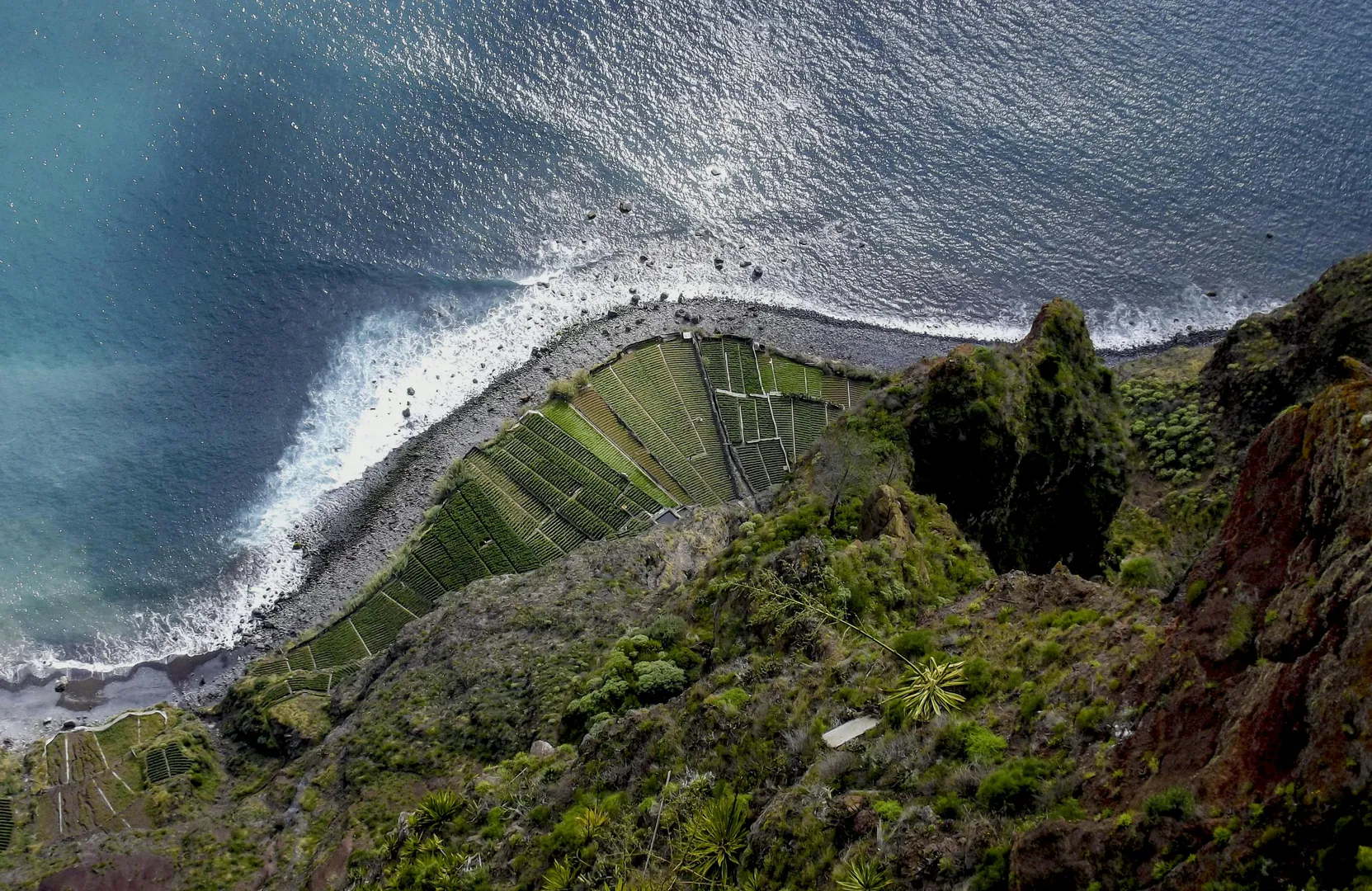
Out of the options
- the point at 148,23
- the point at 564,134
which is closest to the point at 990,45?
the point at 564,134

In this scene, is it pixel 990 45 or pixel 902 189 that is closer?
pixel 902 189

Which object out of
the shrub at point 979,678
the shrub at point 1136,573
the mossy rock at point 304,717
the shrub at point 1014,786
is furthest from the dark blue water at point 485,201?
the shrub at point 1014,786

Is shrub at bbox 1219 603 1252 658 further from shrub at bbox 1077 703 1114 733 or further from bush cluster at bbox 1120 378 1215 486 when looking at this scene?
bush cluster at bbox 1120 378 1215 486

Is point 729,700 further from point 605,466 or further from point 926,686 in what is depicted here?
point 605,466

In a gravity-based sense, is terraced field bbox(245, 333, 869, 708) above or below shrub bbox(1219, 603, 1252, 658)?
above

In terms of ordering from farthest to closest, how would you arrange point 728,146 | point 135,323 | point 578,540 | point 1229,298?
point 728,146 → point 1229,298 → point 135,323 → point 578,540

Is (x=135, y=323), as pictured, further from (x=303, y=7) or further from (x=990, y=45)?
(x=990, y=45)

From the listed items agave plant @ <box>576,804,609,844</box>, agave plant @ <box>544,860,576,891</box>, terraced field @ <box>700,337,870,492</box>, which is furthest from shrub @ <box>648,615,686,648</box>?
terraced field @ <box>700,337,870,492</box>

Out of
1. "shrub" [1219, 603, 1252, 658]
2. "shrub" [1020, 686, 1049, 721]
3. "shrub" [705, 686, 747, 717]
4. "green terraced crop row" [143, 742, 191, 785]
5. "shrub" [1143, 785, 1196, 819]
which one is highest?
"green terraced crop row" [143, 742, 191, 785]
